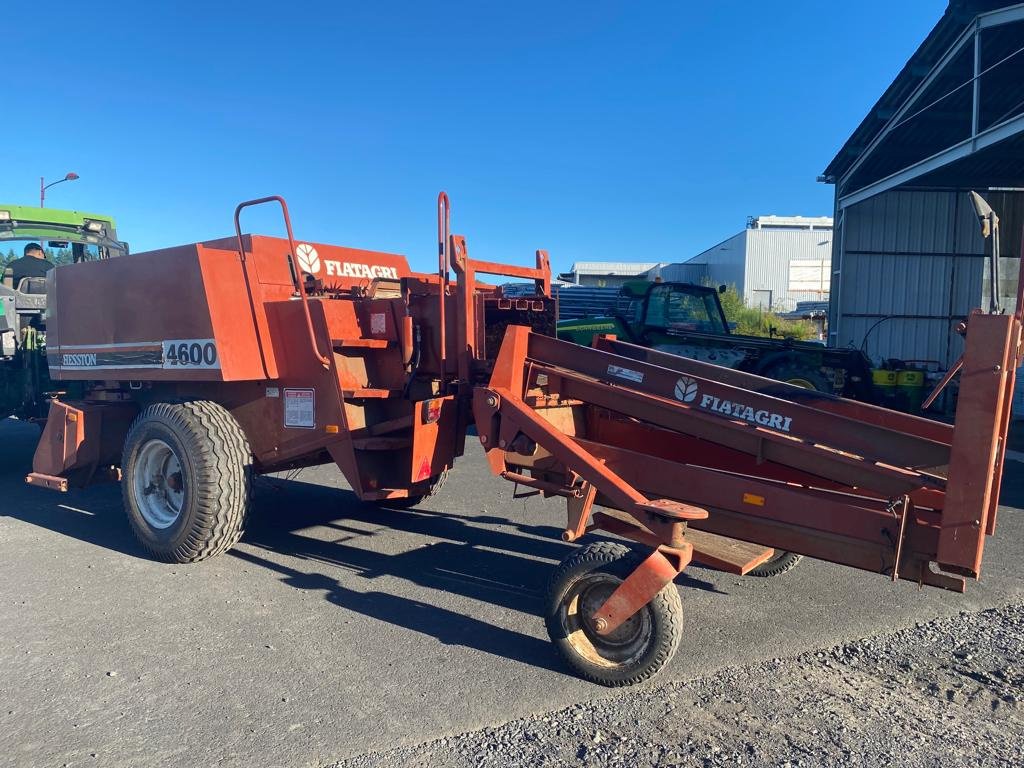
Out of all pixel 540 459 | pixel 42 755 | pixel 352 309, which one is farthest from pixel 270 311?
pixel 42 755

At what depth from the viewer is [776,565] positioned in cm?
491

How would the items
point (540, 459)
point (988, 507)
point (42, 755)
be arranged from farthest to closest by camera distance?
1. point (540, 459)
2. point (988, 507)
3. point (42, 755)

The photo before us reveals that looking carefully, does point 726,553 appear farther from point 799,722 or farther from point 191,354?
point 191,354

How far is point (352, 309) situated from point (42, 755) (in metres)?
3.01

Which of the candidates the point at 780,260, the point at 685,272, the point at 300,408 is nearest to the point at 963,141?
the point at 300,408

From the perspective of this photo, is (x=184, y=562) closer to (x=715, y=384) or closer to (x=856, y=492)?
(x=715, y=384)

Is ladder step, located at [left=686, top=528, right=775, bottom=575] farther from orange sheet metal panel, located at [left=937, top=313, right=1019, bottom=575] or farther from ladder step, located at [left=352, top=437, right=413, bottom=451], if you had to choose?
ladder step, located at [left=352, top=437, right=413, bottom=451]

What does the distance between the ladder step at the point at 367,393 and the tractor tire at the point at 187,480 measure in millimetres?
899

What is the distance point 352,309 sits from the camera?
200 inches

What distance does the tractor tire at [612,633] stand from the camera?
347 centimetres

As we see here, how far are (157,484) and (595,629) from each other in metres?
3.56

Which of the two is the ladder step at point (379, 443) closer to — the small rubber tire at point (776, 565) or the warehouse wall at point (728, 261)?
the small rubber tire at point (776, 565)

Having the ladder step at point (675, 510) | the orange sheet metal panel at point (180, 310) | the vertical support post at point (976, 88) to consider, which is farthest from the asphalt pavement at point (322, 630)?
the vertical support post at point (976, 88)

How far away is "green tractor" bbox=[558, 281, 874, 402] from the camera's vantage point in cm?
1157
